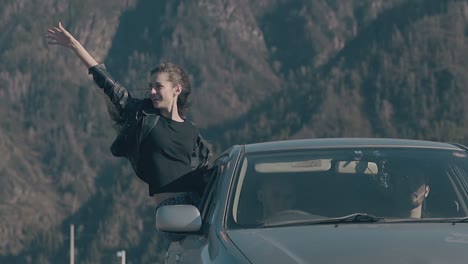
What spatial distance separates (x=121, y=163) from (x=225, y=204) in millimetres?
84972

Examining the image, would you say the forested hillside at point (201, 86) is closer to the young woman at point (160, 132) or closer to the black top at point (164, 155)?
the young woman at point (160, 132)

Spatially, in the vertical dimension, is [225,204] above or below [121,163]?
above

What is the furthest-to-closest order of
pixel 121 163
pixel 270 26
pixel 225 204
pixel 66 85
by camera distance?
pixel 270 26 < pixel 66 85 < pixel 121 163 < pixel 225 204

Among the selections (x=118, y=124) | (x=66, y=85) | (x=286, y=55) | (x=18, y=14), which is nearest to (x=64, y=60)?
(x=66, y=85)

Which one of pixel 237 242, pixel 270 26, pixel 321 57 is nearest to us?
pixel 237 242

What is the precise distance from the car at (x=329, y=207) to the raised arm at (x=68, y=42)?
1.28 m

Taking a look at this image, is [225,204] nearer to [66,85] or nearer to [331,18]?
[66,85]

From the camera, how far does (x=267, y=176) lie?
17.6 ft

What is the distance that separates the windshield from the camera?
16.5ft

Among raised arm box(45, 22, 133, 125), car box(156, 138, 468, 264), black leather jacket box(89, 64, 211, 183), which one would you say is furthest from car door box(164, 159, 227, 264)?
raised arm box(45, 22, 133, 125)

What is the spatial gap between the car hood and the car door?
216 mm

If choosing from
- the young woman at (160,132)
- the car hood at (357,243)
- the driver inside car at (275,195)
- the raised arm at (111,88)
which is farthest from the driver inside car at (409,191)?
the raised arm at (111,88)

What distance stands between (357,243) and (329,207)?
744mm

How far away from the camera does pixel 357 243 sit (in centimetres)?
428
